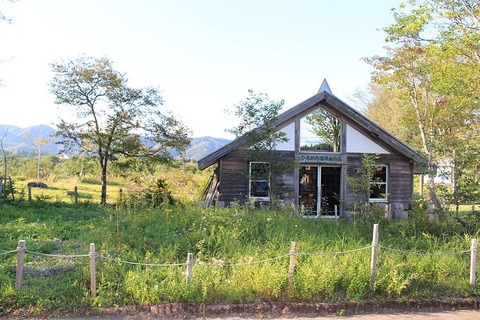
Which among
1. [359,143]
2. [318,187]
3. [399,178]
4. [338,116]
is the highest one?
[338,116]

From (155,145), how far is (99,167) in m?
2.82

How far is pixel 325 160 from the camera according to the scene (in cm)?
1564

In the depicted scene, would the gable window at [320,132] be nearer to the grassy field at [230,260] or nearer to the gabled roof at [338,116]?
the gabled roof at [338,116]

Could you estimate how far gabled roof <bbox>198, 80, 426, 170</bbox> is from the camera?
1455 cm

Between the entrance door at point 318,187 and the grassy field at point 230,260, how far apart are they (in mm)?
5873

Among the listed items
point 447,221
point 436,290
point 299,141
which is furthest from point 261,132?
point 436,290

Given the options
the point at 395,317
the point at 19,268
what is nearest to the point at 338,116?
the point at 395,317

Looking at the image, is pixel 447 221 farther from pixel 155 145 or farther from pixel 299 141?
pixel 155 145

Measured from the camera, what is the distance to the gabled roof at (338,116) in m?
14.6

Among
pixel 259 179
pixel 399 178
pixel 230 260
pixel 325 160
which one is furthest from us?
pixel 399 178

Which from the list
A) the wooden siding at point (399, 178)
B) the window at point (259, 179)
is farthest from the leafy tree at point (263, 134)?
the wooden siding at point (399, 178)

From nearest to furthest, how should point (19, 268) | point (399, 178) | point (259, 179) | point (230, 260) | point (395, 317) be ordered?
point (19, 268)
point (395, 317)
point (230, 260)
point (259, 179)
point (399, 178)

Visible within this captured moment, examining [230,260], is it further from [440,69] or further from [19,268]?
[440,69]

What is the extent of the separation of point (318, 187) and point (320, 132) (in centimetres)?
220
